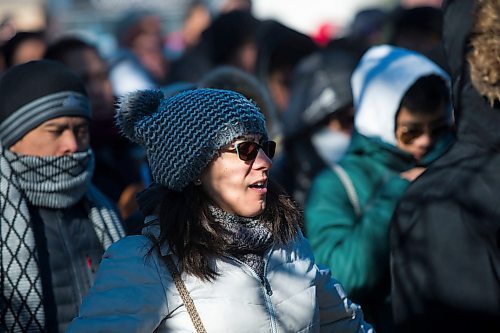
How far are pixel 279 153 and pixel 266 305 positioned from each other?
283cm

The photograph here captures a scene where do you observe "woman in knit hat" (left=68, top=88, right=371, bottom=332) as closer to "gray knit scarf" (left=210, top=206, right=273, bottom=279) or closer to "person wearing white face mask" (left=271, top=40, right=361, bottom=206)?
"gray knit scarf" (left=210, top=206, right=273, bottom=279)

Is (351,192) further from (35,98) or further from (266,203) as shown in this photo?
(35,98)

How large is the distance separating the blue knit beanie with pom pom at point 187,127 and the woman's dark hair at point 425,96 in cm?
153

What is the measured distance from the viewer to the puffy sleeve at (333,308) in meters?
3.62

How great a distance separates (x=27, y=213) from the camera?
431 centimetres

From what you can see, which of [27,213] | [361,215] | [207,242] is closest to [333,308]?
[207,242]

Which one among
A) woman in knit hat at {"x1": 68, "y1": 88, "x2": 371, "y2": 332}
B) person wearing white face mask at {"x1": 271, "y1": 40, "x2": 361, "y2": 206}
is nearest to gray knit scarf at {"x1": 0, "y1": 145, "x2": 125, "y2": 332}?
woman in knit hat at {"x1": 68, "y1": 88, "x2": 371, "y2": 332}

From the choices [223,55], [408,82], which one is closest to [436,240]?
[408,82]

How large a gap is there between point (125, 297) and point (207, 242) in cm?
33

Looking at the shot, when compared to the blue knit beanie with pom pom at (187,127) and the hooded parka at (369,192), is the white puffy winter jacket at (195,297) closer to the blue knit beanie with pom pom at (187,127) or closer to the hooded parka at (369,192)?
the blue knit beanie with pom pom at (187,127)

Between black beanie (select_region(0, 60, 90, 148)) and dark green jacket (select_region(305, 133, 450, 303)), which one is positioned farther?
black beanie (select_region(0, 60, 90, 148))

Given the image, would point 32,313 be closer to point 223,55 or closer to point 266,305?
point 266,305

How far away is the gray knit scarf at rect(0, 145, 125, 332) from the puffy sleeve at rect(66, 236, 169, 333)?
947 millimetres

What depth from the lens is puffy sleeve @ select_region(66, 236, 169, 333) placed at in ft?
10.4
